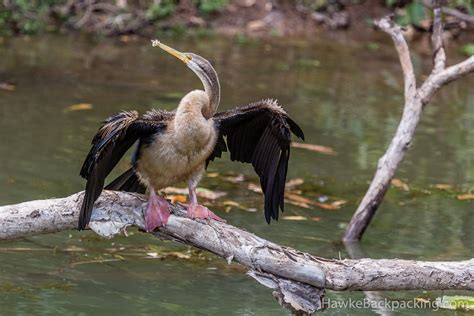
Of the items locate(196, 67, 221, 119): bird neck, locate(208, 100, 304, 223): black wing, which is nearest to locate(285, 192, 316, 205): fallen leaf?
locate(208, 100, 304, 223): black wing

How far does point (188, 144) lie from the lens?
169 inches

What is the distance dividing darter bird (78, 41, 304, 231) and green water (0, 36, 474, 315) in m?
0.78

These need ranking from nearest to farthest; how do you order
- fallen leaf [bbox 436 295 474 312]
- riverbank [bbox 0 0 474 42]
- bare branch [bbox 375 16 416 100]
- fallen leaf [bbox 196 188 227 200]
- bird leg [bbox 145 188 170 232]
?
bird leg [bbox 145 188 170 232], fallen leaf [bbox 436 295 474 312], bare branch [bbox 375 16 416 100], fallen leaf [bbox 196 188 227 200], riverbank [bbox 0 0 474 42]

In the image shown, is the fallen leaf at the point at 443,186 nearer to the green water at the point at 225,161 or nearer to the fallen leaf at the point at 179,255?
the green water at the point at 225,161

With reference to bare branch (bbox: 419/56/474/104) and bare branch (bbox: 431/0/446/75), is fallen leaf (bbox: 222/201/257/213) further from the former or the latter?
bare branch (bbox: 431/0/446/75)

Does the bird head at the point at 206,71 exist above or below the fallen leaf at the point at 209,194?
above

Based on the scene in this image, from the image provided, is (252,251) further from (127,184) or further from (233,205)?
(233,205)

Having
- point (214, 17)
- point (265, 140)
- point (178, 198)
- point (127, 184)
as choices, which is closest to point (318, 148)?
point (178, 198)

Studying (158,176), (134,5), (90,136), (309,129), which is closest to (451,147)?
(309,129)

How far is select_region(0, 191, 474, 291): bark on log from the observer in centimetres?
397

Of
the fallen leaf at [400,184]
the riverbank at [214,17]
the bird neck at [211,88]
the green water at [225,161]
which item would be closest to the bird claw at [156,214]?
the bird neck at [211,88]

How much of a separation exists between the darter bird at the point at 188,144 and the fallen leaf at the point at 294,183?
7.52 ft

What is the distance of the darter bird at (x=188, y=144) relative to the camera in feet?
13.6

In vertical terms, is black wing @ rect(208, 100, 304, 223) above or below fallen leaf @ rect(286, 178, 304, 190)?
above
